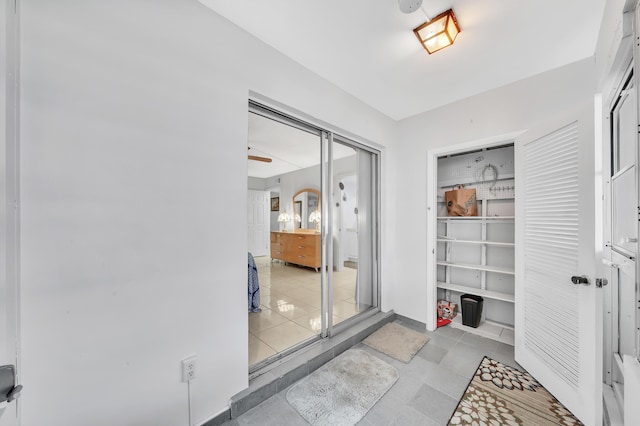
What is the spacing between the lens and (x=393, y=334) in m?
2.53

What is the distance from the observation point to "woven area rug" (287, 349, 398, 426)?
1513 mm

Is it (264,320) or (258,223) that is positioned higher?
(258,223)

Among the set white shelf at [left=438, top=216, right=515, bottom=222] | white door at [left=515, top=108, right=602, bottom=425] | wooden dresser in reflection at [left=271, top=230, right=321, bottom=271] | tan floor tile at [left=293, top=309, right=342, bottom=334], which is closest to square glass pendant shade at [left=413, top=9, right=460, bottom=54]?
white door at [left=515, top=108, right=602, bottom=425]

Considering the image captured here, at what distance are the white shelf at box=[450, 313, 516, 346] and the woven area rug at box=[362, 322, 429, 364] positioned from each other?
0.57 meters

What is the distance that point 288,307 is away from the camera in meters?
2.83

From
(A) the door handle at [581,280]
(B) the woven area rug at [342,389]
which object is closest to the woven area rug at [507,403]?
(B) the woven area rug at [342,389]

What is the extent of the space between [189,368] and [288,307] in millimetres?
1591

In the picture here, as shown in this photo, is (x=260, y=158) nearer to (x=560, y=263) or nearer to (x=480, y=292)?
(x=560, y=263)

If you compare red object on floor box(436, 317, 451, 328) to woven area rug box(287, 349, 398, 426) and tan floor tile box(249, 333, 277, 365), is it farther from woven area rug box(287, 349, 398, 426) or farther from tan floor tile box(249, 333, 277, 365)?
tan floor tile box(249, 333, 277, 365)

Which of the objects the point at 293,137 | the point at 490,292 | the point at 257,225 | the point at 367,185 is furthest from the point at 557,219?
the point at 257,225

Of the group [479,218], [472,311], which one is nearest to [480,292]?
[472,311]

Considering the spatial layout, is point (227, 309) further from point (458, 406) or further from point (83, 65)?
point (458, 406)

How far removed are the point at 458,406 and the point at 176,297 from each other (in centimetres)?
193

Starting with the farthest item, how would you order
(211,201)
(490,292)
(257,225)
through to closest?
(490,292) → (257,225) → (211,201)
